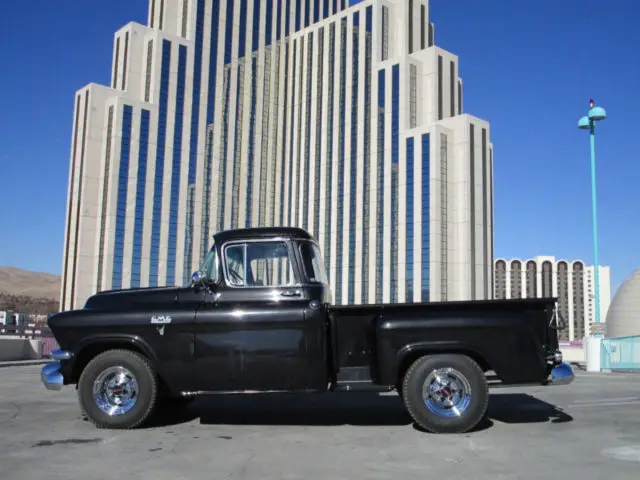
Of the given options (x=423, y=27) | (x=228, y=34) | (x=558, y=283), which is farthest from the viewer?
(x=558, y=283)

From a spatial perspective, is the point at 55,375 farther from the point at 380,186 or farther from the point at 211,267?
the point at 380,186

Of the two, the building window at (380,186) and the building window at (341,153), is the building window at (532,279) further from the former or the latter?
the building window at (380,186)

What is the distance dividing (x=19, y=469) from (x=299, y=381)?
118 inches

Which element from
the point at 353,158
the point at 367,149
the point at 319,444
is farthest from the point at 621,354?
the point at 353,158

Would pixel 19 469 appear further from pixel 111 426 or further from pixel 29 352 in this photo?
pixel 29 352

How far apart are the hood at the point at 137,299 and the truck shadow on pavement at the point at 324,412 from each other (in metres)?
1.46

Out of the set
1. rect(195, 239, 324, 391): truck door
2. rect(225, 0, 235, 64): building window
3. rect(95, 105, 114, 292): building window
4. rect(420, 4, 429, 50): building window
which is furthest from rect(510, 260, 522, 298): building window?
rect(195, 239, 324, 391): truck door

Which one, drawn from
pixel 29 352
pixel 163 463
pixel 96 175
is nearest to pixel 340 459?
pixel 163 463

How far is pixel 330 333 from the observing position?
743 cm

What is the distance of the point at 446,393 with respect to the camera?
23.2 ft

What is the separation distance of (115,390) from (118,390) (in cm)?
3

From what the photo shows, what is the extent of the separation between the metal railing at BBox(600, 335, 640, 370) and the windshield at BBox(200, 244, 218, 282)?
2021 cm

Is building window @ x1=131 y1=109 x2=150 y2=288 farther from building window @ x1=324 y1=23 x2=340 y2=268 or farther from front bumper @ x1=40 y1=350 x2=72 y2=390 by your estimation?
front bumper @ x1=40 y1=350 x2=72 y2=390

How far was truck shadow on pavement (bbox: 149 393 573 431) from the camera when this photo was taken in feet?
26.1
